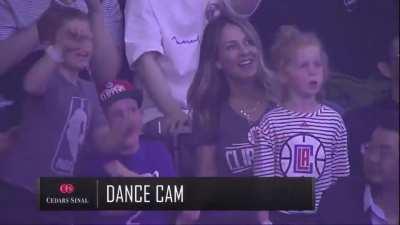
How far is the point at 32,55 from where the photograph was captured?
354 cm

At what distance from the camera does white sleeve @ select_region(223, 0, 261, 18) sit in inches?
140

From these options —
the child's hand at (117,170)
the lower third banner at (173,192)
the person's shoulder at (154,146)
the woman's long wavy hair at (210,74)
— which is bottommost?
the lower third banner at (173,192)

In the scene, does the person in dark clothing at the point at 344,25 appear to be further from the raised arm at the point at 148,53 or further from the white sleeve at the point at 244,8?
the raised arm at the point at 148,53

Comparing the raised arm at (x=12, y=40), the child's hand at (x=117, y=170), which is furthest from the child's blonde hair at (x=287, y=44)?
the raised arm at (x=12, y=40)

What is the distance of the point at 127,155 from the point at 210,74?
491 millimetres

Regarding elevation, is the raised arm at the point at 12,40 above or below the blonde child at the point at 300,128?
above

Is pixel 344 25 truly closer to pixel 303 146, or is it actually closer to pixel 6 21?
pixel 303 146

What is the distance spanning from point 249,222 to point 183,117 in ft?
1.72

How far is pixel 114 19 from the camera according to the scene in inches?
140

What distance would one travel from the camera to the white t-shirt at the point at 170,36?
3557 millimetres

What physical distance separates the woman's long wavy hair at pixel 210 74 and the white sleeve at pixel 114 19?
0.35 m

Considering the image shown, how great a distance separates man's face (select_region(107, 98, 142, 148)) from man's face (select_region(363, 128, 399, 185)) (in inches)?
38.3

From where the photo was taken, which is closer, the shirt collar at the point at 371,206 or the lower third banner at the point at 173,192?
the lower third banner at the point at 173,192

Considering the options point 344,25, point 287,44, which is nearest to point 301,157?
point 287,44
